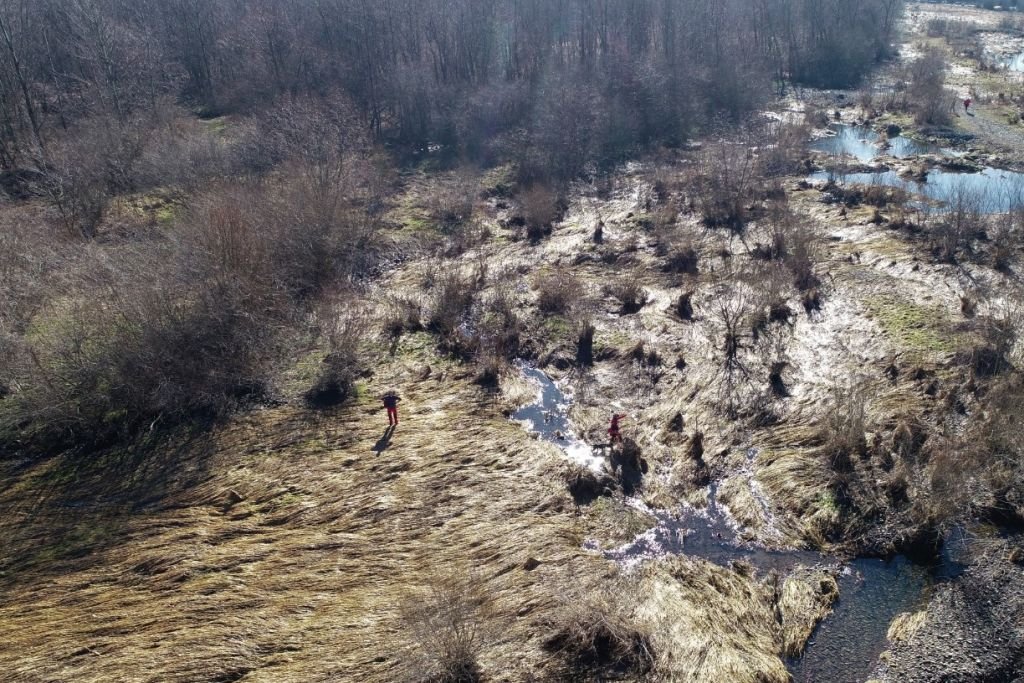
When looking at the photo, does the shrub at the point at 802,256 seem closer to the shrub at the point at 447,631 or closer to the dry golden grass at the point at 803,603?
the dry golden grass at the point at 803,603

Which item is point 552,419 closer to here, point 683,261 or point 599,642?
point 599,642

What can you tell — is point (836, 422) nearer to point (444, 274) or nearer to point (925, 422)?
point (925, 422)

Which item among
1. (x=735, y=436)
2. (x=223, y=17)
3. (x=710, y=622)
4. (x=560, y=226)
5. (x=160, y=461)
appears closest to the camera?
(x=710, y=622)

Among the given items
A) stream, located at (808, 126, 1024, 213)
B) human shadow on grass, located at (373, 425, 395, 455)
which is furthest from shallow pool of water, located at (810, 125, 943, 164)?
human shadow on grass, located at (373, 425, 395, 455)

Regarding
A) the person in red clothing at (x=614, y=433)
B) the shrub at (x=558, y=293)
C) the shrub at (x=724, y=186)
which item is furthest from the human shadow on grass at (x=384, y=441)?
the shrub at (x=724, y=186)

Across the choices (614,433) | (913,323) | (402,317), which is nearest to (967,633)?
(614,433)

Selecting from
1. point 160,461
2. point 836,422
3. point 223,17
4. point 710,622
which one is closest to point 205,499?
point 160,461

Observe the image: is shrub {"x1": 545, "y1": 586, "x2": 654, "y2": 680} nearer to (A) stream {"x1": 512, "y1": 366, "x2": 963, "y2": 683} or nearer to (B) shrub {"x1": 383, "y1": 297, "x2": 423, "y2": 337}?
(A) stream {"x1": 512, "y1": 366, "x2": 963, "y2": 683}
